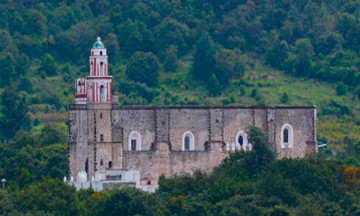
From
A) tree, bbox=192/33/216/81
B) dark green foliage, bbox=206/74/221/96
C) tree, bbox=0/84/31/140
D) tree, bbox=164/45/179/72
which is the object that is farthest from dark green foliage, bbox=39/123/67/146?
tree, bbox=164/45/179/72

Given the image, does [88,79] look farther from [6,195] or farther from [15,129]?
[15,129]

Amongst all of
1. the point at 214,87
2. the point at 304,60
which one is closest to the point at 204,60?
the point at 214,87

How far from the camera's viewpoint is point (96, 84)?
9812 centimetres

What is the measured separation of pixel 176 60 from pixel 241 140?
94.5 ft

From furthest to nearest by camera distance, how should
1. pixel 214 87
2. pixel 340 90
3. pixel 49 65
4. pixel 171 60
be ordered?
pixel 171 60 < pixel 49 65 < pixel 214 87 < pixel 340 90

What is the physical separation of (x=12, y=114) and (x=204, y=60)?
487 inches

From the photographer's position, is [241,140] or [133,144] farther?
[241,140]

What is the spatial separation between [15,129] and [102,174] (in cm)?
2026

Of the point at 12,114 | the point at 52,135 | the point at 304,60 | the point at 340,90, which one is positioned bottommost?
the point at 52,135

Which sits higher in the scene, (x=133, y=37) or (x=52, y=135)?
(x=133, y=37)

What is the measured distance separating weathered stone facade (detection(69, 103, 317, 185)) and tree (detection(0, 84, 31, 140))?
62.2 ft

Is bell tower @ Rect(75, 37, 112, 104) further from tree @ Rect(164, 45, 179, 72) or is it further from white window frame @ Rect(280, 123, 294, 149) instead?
tree @ Rect(164, 45, 179, 72)

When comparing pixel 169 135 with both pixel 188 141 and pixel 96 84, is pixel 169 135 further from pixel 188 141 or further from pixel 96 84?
pixel 96 84

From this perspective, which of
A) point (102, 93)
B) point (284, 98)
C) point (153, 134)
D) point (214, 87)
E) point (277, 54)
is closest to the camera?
point (102, 93)
